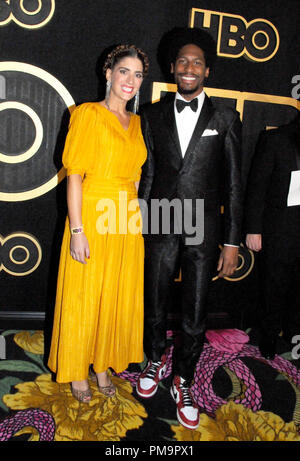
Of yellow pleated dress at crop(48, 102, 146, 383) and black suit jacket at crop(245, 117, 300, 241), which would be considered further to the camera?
black suit jacket at crop(245, 117, 300, 241)

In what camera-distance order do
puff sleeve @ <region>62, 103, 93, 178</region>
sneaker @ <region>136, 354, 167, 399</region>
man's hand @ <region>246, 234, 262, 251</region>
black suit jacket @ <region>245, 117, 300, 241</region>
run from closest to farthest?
puff sleeve @ <region>62, 103, 93, 178</region>
sneaker @ <region>136, 354, 167, 399</region>
black suit jacket @ <region>245, 117, 300, 241</region>
man's hand @ <region>246, 234, 262, 251</region>

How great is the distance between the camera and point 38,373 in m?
2.50

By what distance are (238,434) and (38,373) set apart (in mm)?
1393

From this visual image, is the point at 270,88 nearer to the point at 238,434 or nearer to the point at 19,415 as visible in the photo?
the point at 238,434

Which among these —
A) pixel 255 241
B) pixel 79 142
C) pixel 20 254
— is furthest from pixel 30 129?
pixel 255 241

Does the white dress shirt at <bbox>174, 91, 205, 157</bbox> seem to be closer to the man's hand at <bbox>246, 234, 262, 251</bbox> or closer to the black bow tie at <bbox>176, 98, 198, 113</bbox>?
the black bow tie at <bbox>176, 98, 198, 113</bbox>

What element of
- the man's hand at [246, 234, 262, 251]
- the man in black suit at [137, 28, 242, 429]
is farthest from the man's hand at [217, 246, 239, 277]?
the man's hand at [246, 234, 262, 251]

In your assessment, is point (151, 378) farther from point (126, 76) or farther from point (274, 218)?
point (126, 76)

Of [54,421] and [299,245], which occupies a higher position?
[299,245]

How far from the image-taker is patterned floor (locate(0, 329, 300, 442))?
80.4 inches

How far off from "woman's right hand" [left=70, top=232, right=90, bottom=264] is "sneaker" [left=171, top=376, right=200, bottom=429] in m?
1.04

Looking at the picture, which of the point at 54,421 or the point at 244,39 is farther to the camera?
the point at 244,39

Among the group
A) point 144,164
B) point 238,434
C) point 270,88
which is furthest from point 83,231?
point 270,88

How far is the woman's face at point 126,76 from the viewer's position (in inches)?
76.3
